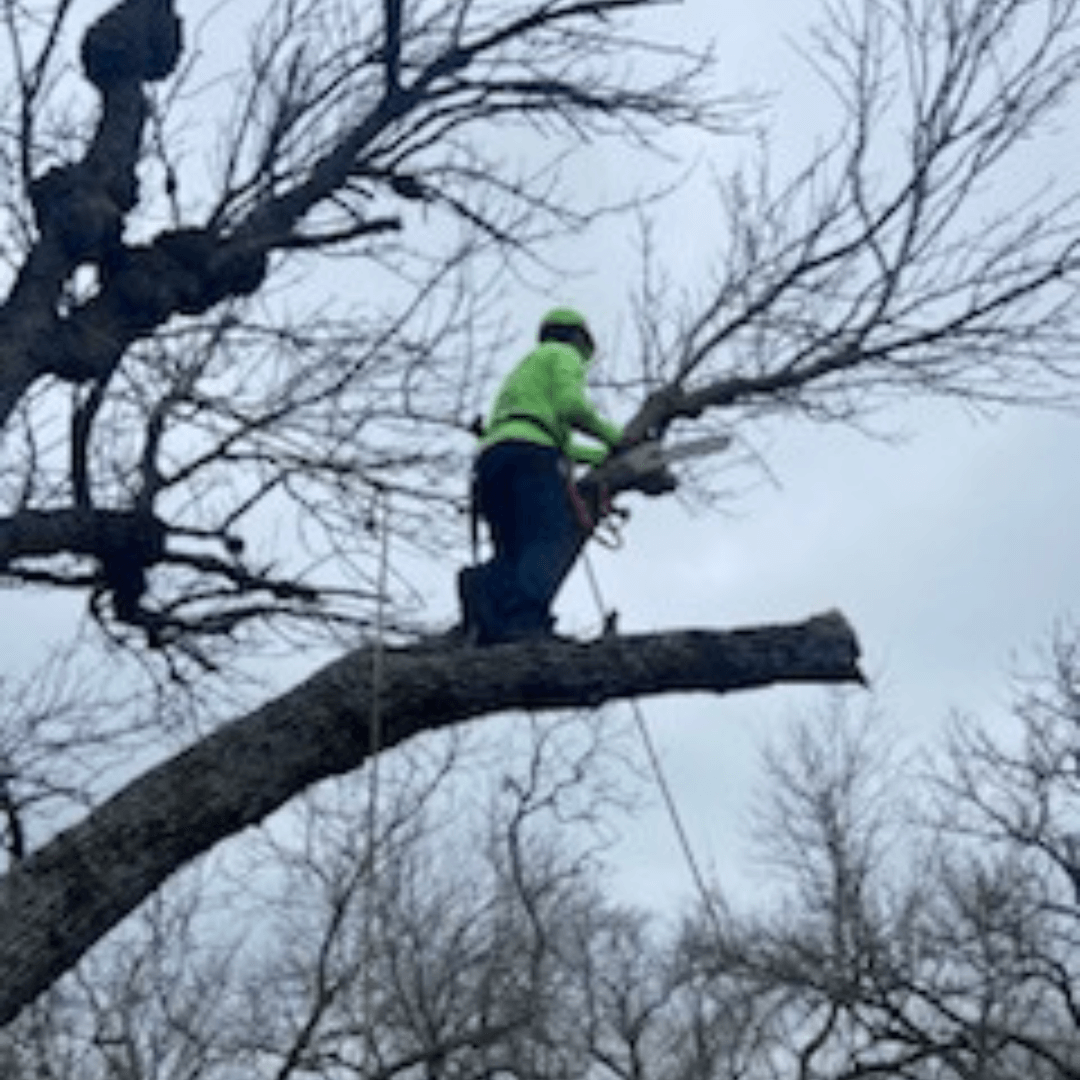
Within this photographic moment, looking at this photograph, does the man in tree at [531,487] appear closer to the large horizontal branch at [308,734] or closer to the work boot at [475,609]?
the work boot at [475,609]

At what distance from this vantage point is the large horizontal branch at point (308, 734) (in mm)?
4730

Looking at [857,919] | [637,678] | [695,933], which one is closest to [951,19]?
[637,678]

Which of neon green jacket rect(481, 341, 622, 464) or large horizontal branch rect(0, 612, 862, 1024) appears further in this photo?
neon green jacket rect(481, 341, 622, 464)

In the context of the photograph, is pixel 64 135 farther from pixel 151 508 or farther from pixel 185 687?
pixel 185 687

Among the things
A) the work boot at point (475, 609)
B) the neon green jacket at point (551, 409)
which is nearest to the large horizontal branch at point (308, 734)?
the work boot at point (475, 609)

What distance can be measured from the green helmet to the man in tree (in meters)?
0.24

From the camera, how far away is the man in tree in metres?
6.05

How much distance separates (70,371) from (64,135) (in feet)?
4.15

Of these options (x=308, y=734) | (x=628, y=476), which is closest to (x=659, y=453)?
(x=628, y=476)

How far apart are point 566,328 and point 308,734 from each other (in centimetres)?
216

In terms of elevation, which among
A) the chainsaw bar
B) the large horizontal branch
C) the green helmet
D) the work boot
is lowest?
the large horizontal branch

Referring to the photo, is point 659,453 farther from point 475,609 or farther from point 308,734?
point 308,734

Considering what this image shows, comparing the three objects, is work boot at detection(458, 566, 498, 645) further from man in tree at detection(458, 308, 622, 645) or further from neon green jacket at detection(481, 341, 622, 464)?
neon green jacket at detection(481, 341, 622, 464)

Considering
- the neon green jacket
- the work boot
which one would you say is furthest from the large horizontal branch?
the neon green jacket
